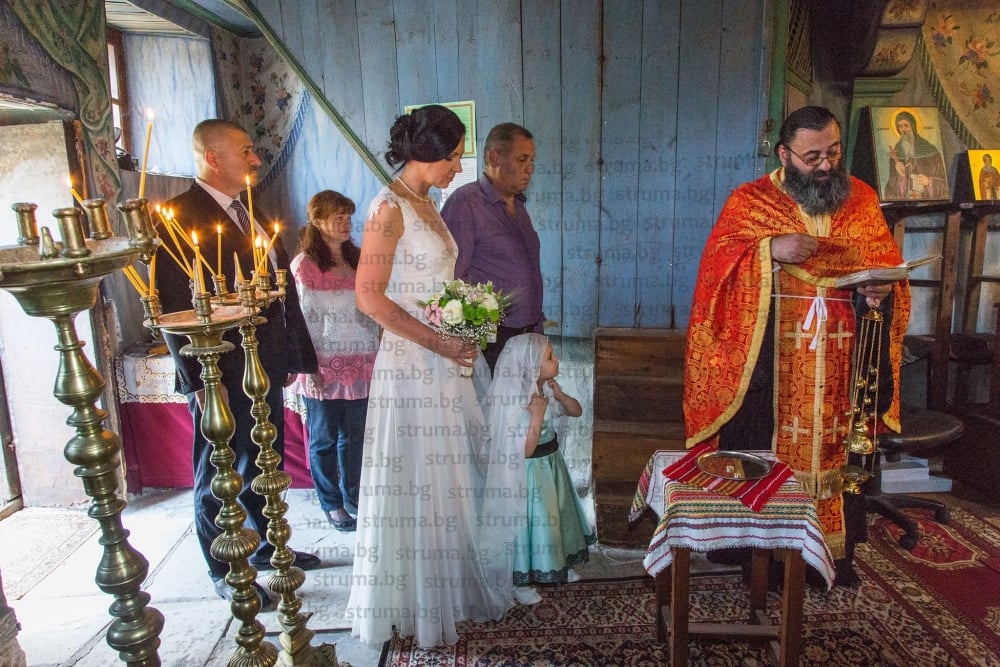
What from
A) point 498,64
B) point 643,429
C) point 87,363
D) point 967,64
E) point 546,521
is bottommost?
point 546,521

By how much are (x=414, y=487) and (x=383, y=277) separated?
0.81 metres

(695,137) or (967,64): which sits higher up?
(967,64)

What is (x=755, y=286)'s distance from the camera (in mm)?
2764

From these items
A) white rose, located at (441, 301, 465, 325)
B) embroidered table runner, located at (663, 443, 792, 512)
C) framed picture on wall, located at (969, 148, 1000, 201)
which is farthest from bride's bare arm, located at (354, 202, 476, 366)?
framed picture on wall, located at (969, 148, 1000, 201)

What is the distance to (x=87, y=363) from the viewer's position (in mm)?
1144

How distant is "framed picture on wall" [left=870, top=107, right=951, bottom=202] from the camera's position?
3951 millimetres

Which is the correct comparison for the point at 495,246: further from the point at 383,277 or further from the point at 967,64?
the point at 967,64

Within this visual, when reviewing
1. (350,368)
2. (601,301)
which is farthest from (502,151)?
(350,368)

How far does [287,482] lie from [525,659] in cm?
133

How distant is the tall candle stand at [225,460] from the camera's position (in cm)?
135

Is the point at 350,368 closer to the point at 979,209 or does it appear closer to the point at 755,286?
the point at 755,286

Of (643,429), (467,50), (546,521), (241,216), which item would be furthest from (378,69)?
(546,521)

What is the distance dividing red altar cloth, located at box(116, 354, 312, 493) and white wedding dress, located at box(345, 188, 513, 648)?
68.5 inches

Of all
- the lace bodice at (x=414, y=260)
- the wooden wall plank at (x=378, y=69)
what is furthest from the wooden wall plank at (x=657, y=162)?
the lace bodice at (x=414, y=260)
